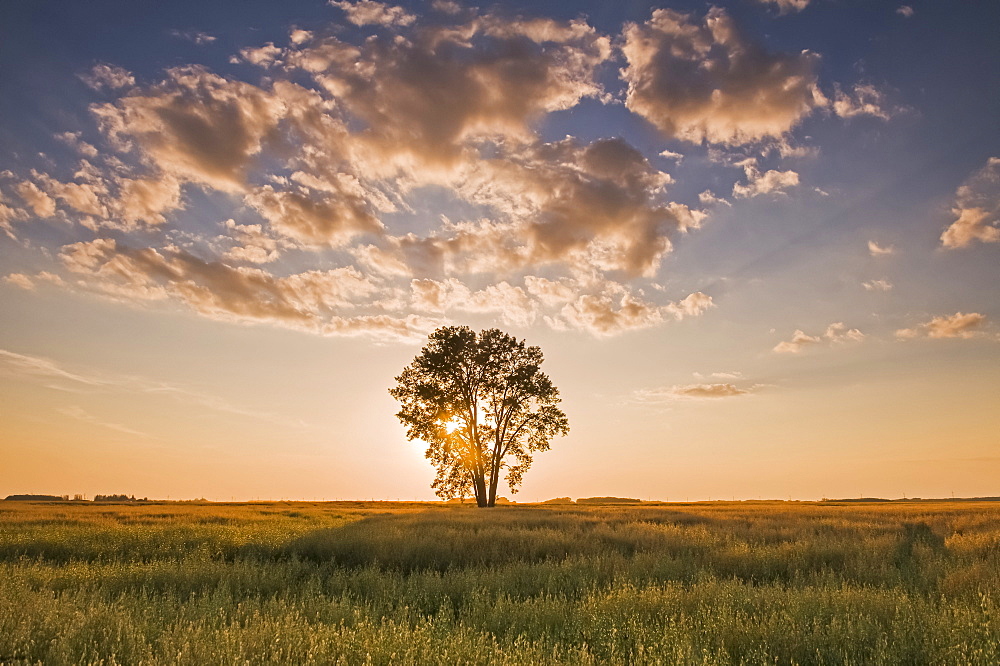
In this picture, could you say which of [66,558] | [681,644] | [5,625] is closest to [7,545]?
[66,558]

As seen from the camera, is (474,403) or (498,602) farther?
(474,403)

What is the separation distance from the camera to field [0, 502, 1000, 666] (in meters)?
4.69

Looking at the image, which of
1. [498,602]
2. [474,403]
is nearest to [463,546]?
[498,602]

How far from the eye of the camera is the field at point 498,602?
4691mm

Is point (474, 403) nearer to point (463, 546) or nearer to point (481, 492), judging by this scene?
point (481, 492)

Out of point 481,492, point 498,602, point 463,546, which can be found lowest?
point 481,492

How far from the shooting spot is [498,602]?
654 cm

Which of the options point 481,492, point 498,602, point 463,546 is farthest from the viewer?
point 481,492

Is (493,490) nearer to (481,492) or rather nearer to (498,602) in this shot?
(481,492)

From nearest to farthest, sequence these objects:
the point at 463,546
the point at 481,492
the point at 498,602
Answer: the point at 498,602, the point at 463,546, the point at 481,492

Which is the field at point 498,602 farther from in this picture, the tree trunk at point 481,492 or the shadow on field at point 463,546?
the tree trunk at point 481,492

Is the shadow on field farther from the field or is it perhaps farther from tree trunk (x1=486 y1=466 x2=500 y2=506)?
tree trunk (x1=486 y1=466 x2=500 y2=506)

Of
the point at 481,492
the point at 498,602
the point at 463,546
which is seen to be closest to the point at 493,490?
the point at 481,492

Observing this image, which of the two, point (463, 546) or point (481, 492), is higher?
point (463, 546)
